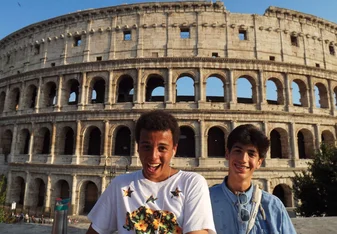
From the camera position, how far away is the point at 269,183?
16.8m

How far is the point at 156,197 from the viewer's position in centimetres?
191

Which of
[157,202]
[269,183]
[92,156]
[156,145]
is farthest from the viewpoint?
[92,156]

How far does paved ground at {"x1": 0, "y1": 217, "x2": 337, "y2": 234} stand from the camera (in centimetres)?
472

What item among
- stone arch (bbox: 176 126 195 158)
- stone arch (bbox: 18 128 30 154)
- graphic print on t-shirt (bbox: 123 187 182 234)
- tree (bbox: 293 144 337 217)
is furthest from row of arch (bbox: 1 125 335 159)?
graphic print on t-shirt (bbox: 123 187 182 234)

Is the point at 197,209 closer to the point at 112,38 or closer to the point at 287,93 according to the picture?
the point at 287,93

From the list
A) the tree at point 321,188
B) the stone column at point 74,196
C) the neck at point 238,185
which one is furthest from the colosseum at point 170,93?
the neck at point 238,185

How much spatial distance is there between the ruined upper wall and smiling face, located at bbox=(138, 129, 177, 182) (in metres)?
17.2

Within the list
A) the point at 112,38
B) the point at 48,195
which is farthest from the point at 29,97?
the point at 112,38

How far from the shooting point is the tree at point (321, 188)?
11877 mm

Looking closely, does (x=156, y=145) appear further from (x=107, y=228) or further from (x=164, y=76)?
(x=164, y=76)

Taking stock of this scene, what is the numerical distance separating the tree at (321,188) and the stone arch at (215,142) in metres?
6.17

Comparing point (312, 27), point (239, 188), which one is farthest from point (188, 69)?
point (239, 188)

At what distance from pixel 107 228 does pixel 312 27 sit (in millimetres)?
25299

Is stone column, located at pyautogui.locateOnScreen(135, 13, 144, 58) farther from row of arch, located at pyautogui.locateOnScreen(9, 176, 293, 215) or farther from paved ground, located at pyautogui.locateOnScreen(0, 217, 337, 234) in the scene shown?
paved ground, located at pyautogui.locateOnScreen(0, 217, 337, 234)
